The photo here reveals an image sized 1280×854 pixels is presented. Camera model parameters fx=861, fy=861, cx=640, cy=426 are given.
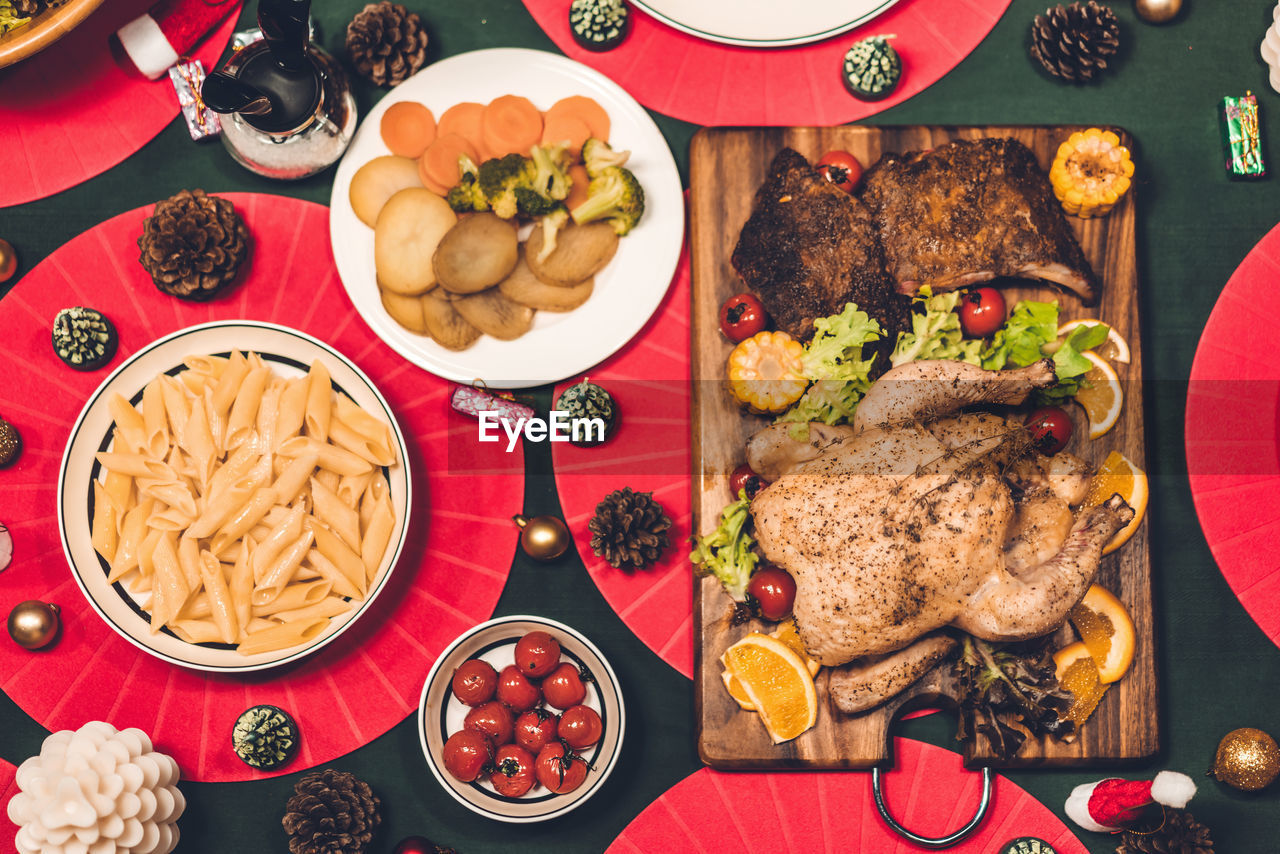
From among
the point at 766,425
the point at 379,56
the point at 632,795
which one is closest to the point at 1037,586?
the point at 766,425

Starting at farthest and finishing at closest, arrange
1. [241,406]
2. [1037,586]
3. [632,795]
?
[632,795], [241,406], [1037,586]

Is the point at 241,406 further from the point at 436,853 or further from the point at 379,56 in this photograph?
the point at 436,853

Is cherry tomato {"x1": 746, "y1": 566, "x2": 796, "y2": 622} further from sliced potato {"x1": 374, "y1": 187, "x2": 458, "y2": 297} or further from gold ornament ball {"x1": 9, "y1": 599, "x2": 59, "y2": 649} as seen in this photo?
gold ornament ball {"x1": 9, "y1": 599, "x2": 59, "y2": 649}

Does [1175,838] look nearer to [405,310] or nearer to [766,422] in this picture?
[766,422]

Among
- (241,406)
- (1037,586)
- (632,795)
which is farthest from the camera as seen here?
(632,795)

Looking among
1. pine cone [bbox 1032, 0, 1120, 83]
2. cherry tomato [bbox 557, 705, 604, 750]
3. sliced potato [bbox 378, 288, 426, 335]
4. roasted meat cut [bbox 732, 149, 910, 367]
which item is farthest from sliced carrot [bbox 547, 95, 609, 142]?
cherry tomato [bbox 557, 705, 604, 750]

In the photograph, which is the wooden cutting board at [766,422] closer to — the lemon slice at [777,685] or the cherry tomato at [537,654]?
the lemon slice at [777,685]
